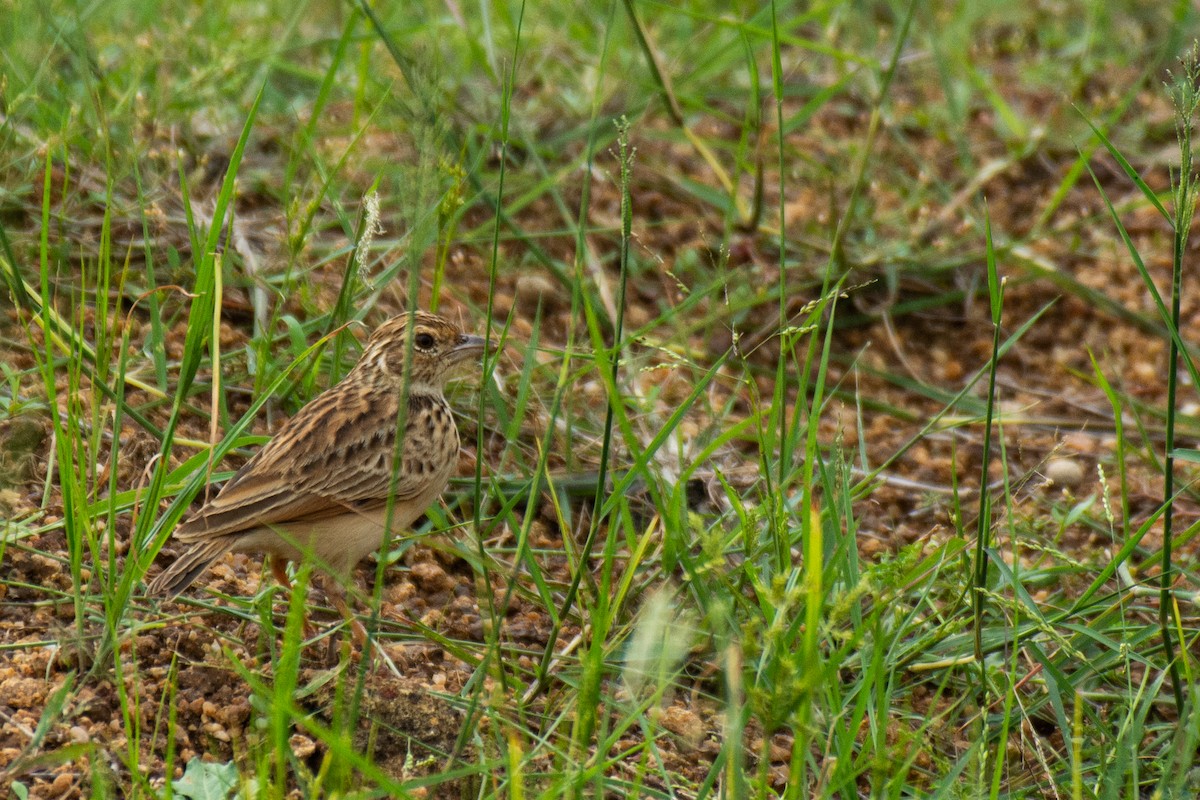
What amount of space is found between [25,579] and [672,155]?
12.8 ft

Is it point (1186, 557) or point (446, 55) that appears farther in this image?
point (446, 55)

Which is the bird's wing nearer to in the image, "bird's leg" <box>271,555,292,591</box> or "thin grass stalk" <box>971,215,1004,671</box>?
"bird's leg" <box>271,555,292,591</box>

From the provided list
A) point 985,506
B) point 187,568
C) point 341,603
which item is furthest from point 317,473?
point 985,506

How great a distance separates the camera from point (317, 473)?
443cm

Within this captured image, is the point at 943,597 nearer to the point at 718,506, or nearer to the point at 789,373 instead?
the point at 718,506

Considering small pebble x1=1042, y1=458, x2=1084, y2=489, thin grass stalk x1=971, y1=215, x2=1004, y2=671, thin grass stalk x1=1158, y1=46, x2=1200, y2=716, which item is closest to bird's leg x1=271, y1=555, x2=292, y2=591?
thin grass stalk x1=971, y1=215, x2=1004, y2=671

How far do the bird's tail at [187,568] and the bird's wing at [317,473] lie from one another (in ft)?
0.16

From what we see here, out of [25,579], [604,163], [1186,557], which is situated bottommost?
[1186,557]

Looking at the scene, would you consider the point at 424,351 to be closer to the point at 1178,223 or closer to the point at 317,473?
the point at 317,473

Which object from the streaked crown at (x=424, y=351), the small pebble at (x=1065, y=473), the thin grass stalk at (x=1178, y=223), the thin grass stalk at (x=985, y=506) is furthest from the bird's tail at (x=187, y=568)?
the small pebble at (x=1065, y=473)

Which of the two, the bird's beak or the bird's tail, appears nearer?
the bird's tail

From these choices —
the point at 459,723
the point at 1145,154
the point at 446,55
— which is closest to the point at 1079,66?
the point at 1145,154

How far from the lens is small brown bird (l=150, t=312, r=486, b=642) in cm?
418

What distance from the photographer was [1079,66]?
7742 mm
